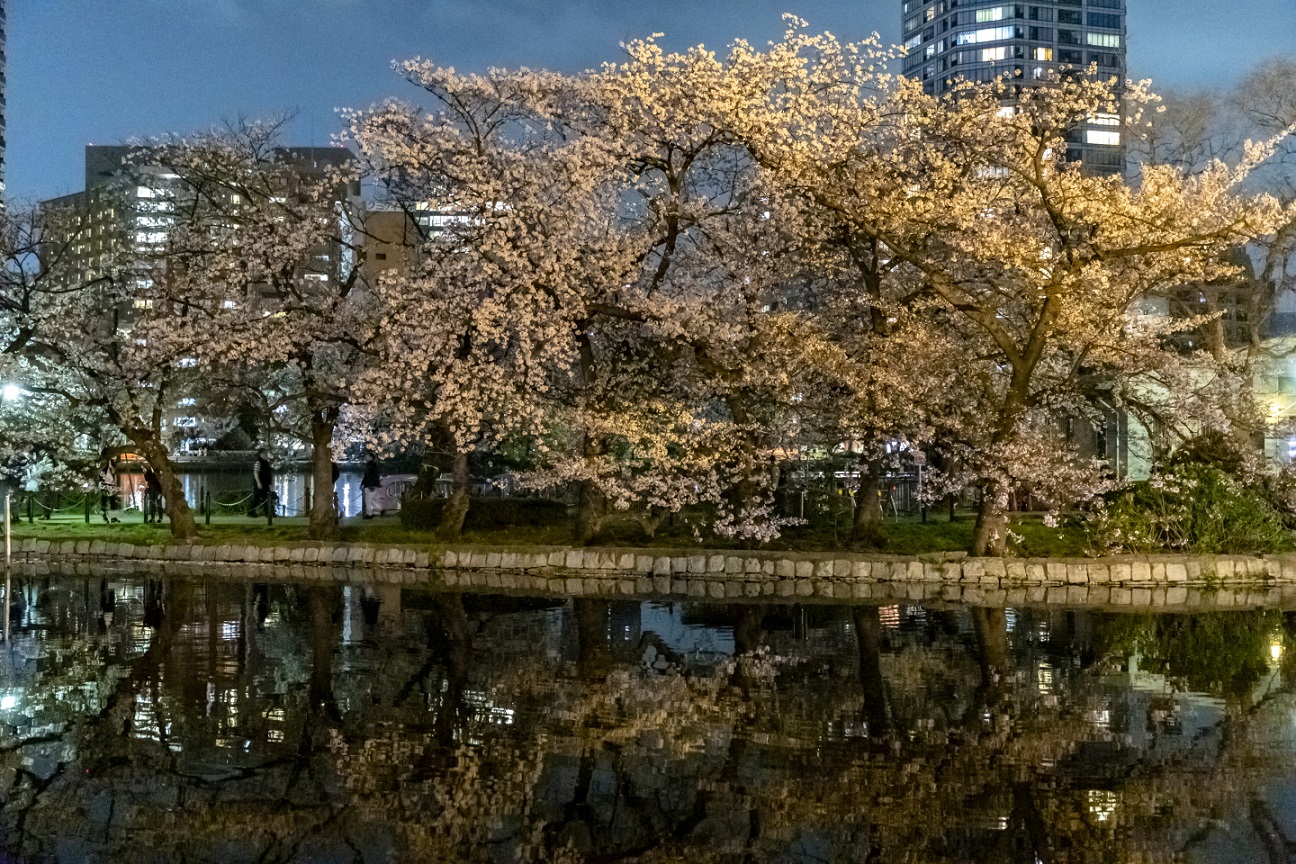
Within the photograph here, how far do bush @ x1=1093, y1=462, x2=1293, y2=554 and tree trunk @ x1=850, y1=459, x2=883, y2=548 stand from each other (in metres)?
3.68

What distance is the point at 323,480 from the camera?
22688 mm

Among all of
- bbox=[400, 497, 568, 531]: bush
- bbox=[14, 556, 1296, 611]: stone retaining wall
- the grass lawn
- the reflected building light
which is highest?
bbox=[400, 497, 568, 531]: bush

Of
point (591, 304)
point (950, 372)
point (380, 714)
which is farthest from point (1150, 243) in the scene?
point (380, 714)

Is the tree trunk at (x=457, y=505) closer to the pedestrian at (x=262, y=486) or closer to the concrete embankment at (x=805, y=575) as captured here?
the concrete embankment at (x=805, y=575)

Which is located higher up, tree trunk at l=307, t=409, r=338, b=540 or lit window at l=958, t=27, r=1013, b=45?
lit window at l=958, t=27, r=1013, b=45

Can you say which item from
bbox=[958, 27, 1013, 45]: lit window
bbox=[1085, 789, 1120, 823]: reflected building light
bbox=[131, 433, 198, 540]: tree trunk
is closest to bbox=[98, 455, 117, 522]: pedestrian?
bbox=[131, 433, 198, 540]: tree trunk

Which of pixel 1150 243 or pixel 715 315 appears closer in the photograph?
pixel 1150 243

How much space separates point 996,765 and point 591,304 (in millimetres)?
13505

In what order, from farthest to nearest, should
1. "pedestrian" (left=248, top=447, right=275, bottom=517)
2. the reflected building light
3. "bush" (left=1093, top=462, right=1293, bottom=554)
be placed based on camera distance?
1. "pedestrian" (left=248, top=447, right=275, bottom=517)
2. "bush" (left=1093, top=462, right=1293, bottom=554)
3. the reflected building light

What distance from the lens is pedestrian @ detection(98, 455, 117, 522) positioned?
87.5 feet

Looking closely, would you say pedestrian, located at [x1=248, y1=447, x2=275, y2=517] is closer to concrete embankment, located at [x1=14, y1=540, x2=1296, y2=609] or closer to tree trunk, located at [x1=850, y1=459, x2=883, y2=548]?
concrete embankment, located at [x1=14, y1=540, x2=1296, y2=609]

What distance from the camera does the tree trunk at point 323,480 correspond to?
72.7 ft

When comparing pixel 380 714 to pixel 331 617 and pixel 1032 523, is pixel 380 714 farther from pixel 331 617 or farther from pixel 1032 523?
pixel 1032 523

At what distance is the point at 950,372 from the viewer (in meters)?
18.7
